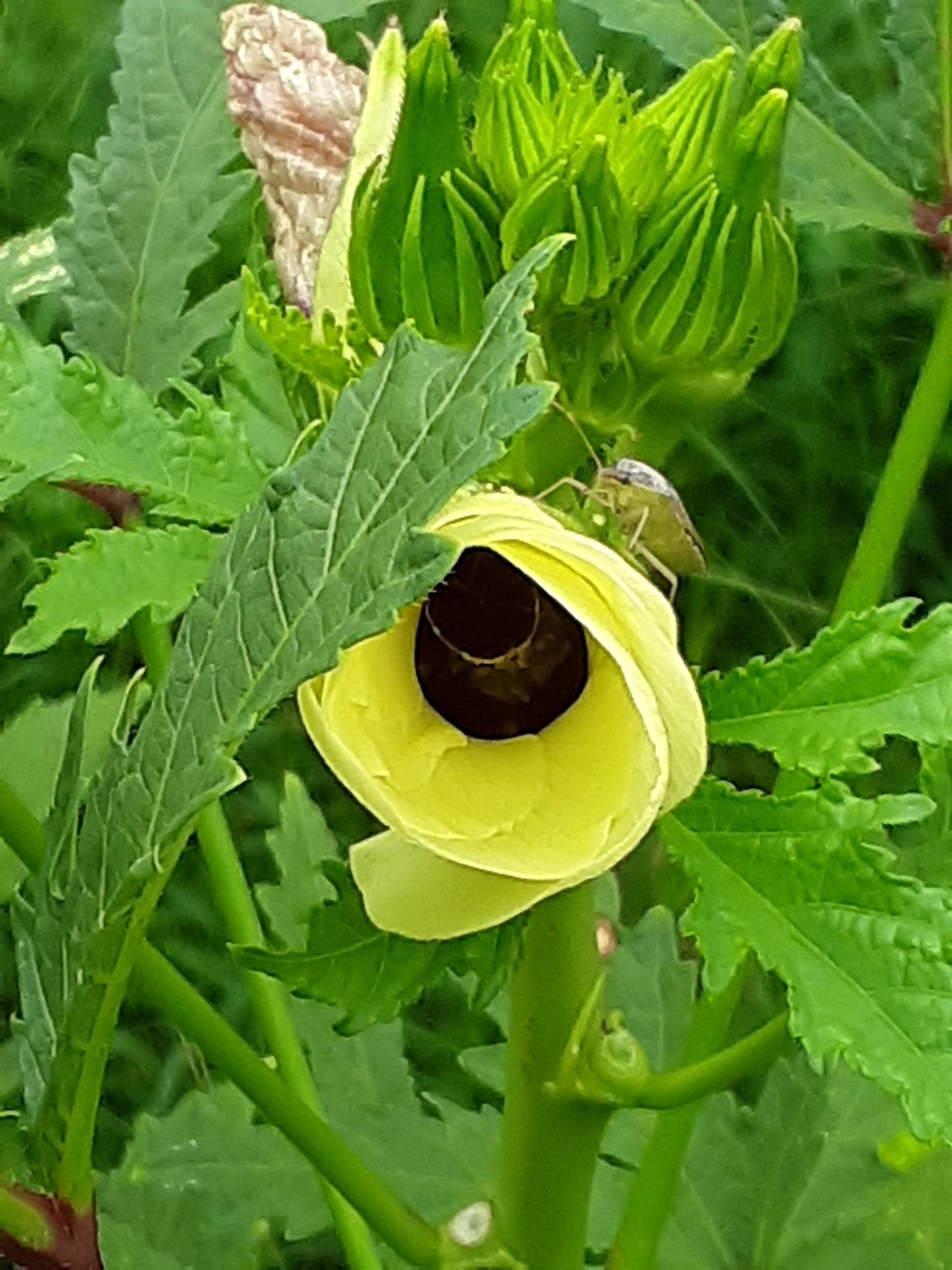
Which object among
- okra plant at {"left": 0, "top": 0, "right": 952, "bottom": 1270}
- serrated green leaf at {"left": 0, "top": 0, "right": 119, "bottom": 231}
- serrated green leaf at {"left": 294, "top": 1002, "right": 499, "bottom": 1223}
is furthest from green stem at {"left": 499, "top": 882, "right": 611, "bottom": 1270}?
serrated green leaf at {"left": 0, "top": 0, "right": 119, "bottom": 231}

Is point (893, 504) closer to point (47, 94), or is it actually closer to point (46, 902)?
point (46, 902)

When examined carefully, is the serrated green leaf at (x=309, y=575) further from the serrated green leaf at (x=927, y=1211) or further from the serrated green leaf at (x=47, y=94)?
the serrated green leaf at (x=47, y=94)

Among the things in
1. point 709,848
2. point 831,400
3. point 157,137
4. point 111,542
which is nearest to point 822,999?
point 709,848


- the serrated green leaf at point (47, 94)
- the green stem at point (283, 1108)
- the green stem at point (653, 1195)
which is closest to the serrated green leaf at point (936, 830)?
the green stem at point (653, 1195)

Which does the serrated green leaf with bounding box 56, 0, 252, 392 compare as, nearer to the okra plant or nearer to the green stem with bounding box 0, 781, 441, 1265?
the okra plant

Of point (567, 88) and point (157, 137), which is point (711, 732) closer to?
point (567, 88)

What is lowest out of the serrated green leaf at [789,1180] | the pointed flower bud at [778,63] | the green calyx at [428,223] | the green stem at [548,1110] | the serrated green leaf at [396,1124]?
the serrated green leaf at [789,1180]
